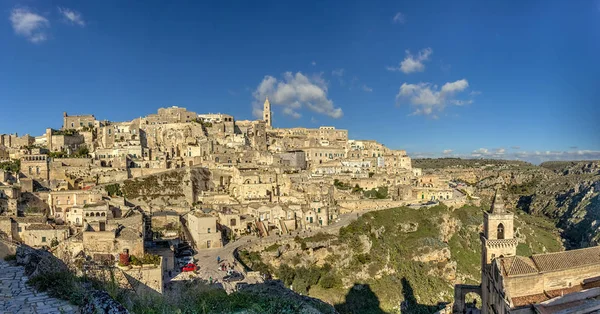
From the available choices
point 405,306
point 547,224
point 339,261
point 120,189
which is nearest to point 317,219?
point 339,261

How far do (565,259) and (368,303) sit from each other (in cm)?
1574

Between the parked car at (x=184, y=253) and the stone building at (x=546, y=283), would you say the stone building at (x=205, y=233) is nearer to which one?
the parked car at (x=184, y=253)

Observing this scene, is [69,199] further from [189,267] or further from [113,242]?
[189,267]

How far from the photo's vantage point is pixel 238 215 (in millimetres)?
33562

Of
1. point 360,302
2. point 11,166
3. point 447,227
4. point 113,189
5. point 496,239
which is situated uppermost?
point 11,166

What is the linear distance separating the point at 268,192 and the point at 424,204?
1831cm

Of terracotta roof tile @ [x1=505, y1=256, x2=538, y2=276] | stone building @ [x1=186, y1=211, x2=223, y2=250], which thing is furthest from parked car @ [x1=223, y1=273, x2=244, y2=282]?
terracotta roof tile @ [x1=505, y1=256, x2=538, y2=276]

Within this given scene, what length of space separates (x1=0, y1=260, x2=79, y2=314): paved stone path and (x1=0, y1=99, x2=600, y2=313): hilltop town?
1.03 feet

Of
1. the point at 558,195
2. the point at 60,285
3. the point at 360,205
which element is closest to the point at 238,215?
the point at 360,205

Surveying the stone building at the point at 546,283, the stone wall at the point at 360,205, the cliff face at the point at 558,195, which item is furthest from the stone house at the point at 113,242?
the cliff face at the point at 558,195

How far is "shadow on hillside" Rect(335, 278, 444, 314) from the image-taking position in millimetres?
29547

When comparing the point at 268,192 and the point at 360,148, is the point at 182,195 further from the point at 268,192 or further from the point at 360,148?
the point at 360,148

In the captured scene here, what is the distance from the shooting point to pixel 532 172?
107625 mm

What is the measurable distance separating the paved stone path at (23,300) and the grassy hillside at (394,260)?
2079 centimetres
